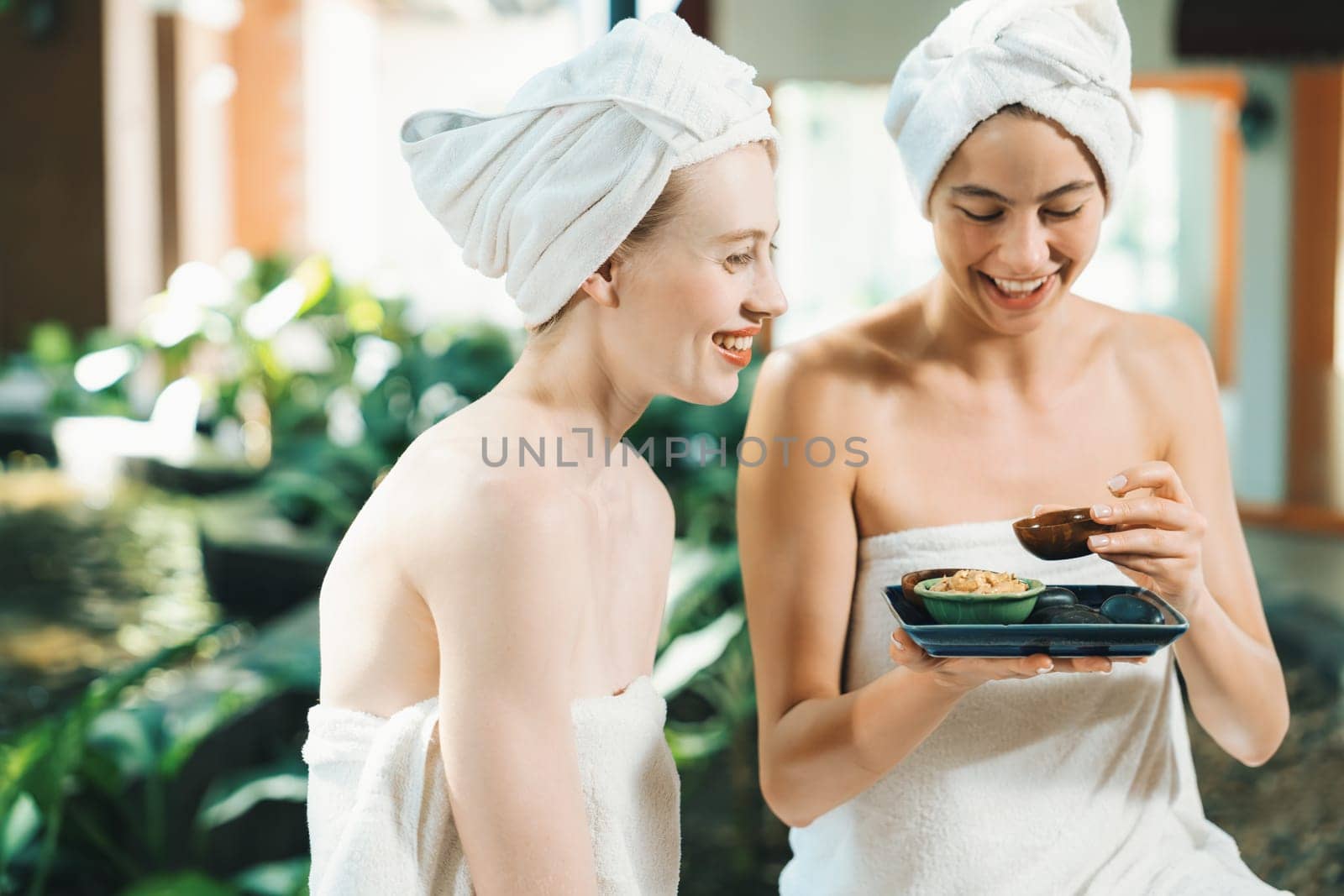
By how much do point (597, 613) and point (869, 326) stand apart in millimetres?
528

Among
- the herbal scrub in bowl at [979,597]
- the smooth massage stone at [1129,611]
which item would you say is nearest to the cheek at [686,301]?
the herbal scrub in bowl at [979,597]

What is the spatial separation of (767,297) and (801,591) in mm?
408

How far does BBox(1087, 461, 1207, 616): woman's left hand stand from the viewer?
1.01 metres

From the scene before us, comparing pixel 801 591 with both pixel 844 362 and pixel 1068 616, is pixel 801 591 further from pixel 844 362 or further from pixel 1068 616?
pixel 1068 616

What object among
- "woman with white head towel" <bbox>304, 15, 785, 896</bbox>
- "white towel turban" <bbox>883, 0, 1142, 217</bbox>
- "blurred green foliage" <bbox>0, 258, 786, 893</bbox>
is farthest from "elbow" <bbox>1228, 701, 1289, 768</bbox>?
"blurred green foliage" <bbox>0, 258, 786, 893</bbox>

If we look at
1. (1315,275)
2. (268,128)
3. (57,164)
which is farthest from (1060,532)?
(268,128)

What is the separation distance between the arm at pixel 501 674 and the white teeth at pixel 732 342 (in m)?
0.19

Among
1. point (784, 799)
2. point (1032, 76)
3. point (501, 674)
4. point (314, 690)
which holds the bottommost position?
point (314, 690)

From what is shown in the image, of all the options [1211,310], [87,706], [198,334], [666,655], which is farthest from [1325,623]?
[198,334]

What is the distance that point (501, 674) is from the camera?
2.95ft

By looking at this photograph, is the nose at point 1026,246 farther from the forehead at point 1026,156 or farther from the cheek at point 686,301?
the cheek at point 686,301

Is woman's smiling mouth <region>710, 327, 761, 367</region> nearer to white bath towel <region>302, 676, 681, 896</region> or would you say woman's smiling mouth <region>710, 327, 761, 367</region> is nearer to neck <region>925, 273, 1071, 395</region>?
white bath towel <region>302, 676, 681, 896</region>

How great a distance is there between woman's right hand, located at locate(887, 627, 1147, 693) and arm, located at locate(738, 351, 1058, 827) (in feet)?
0.55

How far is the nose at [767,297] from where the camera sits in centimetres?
99
